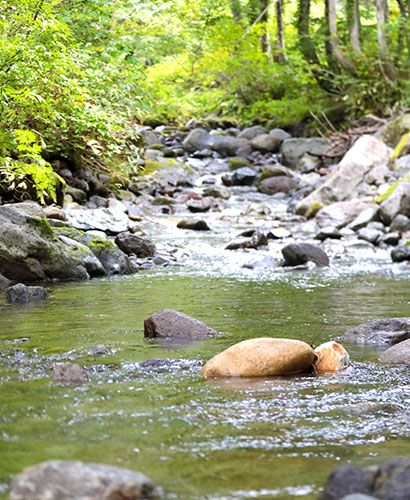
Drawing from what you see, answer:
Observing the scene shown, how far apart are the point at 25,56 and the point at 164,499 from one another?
6.14 metres

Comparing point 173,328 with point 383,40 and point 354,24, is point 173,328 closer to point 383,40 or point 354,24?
point 383,40

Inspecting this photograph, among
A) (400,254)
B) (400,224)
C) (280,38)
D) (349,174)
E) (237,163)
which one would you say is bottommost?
(400,254)

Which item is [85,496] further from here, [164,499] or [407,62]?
[407,62]

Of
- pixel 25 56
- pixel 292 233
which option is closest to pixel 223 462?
pixel 25 56

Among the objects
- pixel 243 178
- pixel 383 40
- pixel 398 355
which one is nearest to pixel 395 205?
pixel 243 178

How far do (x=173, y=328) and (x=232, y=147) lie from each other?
19975 millimetres

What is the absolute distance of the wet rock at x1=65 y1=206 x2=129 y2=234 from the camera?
40.8 feet

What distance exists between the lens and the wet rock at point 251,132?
26953 mm

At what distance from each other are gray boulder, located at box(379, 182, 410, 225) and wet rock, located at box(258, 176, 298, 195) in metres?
5.77

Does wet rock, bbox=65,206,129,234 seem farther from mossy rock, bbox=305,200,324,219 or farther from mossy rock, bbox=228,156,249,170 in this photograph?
mossy rock, bbox=228,156,249,170

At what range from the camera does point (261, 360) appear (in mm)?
4508

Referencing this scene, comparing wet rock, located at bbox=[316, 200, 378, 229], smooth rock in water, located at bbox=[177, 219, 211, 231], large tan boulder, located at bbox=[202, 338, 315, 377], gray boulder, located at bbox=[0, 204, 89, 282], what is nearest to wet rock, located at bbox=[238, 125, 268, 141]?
wet rock, located at bbox=[316, 200, 378, 229]

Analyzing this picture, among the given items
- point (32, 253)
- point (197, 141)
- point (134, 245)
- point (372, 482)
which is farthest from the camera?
point (197, 141)

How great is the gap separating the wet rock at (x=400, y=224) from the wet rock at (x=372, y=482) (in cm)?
1194
